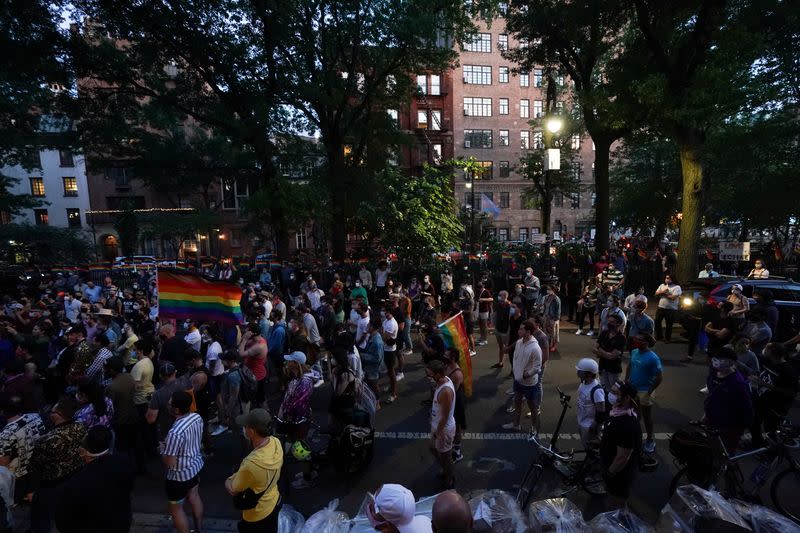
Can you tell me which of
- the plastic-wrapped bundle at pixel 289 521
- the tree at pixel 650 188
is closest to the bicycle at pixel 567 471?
the plastic-wrapped bundle at pixel 289 521

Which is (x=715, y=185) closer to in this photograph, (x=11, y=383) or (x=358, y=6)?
(x=358, y=6)

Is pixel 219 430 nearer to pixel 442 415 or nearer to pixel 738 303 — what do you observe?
pixel 442 415

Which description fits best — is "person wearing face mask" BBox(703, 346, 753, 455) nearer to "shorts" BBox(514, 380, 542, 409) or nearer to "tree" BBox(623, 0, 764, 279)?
"shorts" BBox(514, 380, 542, 409)

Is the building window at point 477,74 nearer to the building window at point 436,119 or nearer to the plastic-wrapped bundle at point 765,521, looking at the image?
the building window at point 436,119

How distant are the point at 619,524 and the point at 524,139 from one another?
48767mm

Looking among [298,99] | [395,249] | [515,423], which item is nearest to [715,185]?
[395,249]

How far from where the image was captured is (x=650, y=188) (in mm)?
30219

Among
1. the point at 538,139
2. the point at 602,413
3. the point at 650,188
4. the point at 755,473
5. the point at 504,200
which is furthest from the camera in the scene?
the point at 504,200

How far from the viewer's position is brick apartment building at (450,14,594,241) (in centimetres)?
4534

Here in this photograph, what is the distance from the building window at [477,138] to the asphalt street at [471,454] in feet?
129

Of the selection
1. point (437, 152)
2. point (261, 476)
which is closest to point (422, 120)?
point (437, 152)

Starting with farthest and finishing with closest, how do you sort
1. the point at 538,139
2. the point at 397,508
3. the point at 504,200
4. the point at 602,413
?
the point at 504,200 < the point at 538,139 < the point at 602,413 < the point at 397,508

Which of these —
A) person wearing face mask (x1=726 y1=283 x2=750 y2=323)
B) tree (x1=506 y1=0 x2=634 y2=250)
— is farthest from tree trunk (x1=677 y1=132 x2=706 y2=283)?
person wearing face mask (x1=726 y1=283 x2=750 y2=323)

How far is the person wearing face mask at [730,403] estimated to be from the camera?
5.03 m
